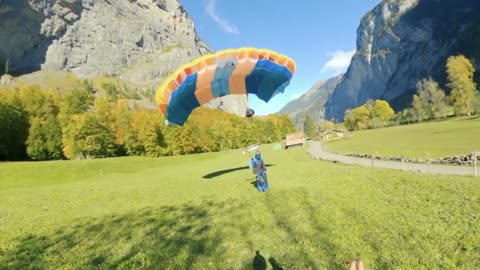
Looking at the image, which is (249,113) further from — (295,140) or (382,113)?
(382,113)

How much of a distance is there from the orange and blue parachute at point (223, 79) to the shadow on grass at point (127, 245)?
856cm

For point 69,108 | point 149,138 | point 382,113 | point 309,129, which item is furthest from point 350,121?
point 69,108

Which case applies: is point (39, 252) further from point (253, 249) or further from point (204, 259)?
point (253, 249)

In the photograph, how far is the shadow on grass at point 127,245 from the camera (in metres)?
10.2

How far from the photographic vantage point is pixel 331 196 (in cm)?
1669

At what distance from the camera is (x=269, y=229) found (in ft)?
40.9

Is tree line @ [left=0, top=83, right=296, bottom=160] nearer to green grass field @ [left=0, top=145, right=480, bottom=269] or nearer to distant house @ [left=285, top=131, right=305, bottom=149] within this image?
distant house @ [left=285, top=131, right=305, bottom=149]

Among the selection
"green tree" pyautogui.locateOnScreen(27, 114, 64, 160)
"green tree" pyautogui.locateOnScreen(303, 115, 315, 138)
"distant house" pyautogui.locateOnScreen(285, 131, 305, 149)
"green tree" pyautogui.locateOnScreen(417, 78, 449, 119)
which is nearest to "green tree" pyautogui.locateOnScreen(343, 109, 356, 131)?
"green tree" pyautogui.locateOnScreen(303, 115, 315, 138)

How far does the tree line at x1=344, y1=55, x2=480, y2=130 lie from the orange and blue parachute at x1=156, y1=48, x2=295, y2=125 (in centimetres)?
10385

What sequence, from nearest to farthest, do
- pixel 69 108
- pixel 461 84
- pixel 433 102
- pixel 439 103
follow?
pixel 69 108 → pixel 461 84 → pixel 439 103 → pixel 433 102

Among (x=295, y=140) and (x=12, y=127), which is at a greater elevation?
(x=12, y=127)

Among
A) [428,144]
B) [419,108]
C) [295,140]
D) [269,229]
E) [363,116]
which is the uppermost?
[363,116]

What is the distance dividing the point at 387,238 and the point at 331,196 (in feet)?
20.0

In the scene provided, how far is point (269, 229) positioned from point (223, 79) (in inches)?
519
